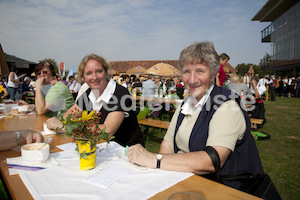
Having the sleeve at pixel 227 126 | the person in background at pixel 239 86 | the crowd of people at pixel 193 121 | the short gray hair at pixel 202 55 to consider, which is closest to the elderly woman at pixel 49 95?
the crowd of people at pixel 193 121

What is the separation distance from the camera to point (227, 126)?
1.30 meters

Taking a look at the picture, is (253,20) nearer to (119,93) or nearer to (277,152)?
(277,152)

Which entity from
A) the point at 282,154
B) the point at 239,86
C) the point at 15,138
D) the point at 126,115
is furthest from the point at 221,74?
the point at 15,138

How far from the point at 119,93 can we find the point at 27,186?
53.6 inches

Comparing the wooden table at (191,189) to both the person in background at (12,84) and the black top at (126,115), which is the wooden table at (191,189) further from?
the person in background at (12,84)

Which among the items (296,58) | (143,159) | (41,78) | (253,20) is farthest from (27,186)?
(253,20)

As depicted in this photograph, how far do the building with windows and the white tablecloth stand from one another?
26.1m

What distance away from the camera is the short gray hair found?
1.54 metres

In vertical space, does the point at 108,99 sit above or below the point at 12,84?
below

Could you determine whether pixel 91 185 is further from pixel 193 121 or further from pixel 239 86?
pixel 239 86

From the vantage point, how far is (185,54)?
5.29 feet

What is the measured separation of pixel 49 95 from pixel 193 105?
2316 mm

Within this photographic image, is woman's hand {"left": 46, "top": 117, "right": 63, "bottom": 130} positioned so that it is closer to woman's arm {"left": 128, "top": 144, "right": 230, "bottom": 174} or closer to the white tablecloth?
the white tablecloth

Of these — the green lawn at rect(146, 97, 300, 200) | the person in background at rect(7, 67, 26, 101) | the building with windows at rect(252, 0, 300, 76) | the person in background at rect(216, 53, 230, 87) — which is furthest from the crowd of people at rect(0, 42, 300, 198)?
the building with windows at rect(252, 0, 300, 76)
